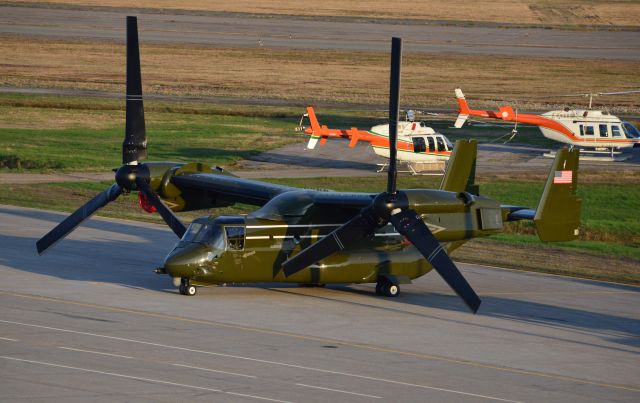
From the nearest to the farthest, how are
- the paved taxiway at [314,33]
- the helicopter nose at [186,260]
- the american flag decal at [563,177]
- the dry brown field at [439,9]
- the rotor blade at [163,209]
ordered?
the helicopter nose at [186,260], the american flag decal at [563,177], the rotor blade at [163,209], the paved taxiway at [314,33], the dry brown field at [439,9]

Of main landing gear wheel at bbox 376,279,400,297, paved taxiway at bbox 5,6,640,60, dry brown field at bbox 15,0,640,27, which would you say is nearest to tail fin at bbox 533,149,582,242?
main landing gear wheel at bbox 376,279,400,297

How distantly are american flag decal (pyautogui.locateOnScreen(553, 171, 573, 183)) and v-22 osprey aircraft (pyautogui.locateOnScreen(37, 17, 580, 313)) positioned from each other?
0.15ft

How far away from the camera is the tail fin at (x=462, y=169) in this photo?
34781 mm

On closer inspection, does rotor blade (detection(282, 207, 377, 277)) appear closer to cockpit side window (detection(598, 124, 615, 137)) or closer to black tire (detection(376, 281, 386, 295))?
black tire (detection(376, 281, 386, 295))

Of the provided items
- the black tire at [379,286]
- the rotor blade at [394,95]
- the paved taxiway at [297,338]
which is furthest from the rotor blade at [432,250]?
the black tire at [379,286]

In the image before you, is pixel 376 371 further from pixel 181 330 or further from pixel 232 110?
pixel 232 110

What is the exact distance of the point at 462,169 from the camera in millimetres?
34906

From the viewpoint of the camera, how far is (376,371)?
25.3 m

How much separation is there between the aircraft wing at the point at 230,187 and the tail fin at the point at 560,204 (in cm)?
755

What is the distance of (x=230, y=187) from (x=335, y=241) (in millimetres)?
5534

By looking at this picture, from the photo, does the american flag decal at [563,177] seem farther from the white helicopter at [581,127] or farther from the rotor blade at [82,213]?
the white helicopter at [581,127]

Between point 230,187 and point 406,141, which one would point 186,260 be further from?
point 406,141

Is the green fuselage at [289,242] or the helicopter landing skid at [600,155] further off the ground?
the green fuselage at [289,242]

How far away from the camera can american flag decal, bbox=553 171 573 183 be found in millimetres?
32750
